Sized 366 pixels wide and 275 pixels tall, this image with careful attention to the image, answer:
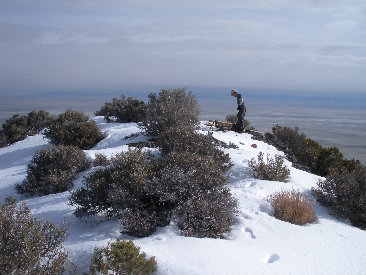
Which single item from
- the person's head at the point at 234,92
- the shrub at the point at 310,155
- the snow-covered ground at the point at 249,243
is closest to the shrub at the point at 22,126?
the person's head at the point at 234,92

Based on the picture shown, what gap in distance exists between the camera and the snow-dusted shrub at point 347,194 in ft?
22.4

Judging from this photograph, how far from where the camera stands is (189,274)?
156 inches

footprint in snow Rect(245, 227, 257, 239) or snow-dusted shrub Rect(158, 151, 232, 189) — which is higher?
snow-dusted shrub Rect(158, 151, 232, 189)

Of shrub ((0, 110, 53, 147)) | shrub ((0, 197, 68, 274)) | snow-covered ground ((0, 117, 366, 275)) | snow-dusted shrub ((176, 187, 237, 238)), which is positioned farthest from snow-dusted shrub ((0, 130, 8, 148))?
shrub ((0, 197, 68, 274))

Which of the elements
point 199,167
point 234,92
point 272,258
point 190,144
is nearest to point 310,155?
point 234,92

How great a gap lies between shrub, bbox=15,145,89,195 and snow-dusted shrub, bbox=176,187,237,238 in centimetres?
412

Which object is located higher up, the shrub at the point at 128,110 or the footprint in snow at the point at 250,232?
the shrub at the point at 128,110

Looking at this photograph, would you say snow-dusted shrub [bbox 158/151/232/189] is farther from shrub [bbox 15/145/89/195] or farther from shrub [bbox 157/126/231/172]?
shrub [bbox 15/145/89/195]

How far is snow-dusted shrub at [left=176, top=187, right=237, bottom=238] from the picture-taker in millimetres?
5289

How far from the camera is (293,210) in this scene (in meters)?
6.25

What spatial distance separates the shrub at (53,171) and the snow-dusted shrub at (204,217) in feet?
13.5

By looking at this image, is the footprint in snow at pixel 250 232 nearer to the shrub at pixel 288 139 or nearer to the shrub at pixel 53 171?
the shrub at pixel 53 171

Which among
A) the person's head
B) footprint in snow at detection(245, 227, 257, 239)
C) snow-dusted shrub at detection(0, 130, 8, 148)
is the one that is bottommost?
snow-dusted shrub at detection(0, 130, 8, 148)

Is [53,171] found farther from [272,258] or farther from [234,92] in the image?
[234,92]
